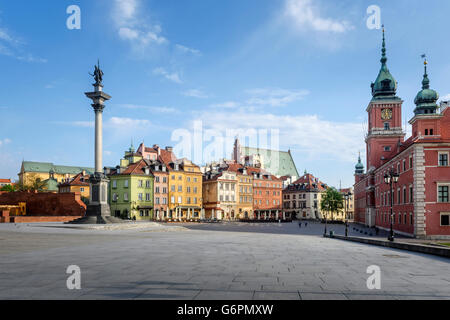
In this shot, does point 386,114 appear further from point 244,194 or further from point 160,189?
point 160,189

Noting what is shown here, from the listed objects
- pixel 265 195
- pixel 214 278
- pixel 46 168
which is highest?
pixel 46 168

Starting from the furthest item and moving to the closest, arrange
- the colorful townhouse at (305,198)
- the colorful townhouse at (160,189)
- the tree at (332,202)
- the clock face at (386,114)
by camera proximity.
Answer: the colorful townhouse at (305,198)
the tree at (332,202)
the colorful townhouse at (160,189)
the clock face at (386,114)

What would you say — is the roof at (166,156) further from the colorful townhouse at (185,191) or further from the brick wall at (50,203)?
the brick wall at (50,203)

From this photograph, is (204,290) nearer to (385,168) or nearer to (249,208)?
(385,168)

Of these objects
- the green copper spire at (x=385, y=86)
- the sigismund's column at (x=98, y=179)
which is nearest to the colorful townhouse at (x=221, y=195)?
the green copper spire at (x=385, y=86)

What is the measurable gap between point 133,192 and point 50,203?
1944 centimetres

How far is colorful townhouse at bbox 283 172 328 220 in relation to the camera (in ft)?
423

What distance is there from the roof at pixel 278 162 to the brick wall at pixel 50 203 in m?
106

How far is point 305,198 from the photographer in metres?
131

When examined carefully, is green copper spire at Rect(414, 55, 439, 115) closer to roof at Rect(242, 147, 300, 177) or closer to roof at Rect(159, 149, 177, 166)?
roof at Rect(159, 149, 177, 166)

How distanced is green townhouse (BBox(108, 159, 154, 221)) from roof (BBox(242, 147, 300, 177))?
8404 cm

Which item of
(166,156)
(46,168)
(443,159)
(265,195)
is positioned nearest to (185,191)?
(166,156)

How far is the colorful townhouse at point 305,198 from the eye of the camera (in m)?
129

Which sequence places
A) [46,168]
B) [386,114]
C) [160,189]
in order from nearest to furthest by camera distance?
[386,114]
[160,189]
[46,168]
